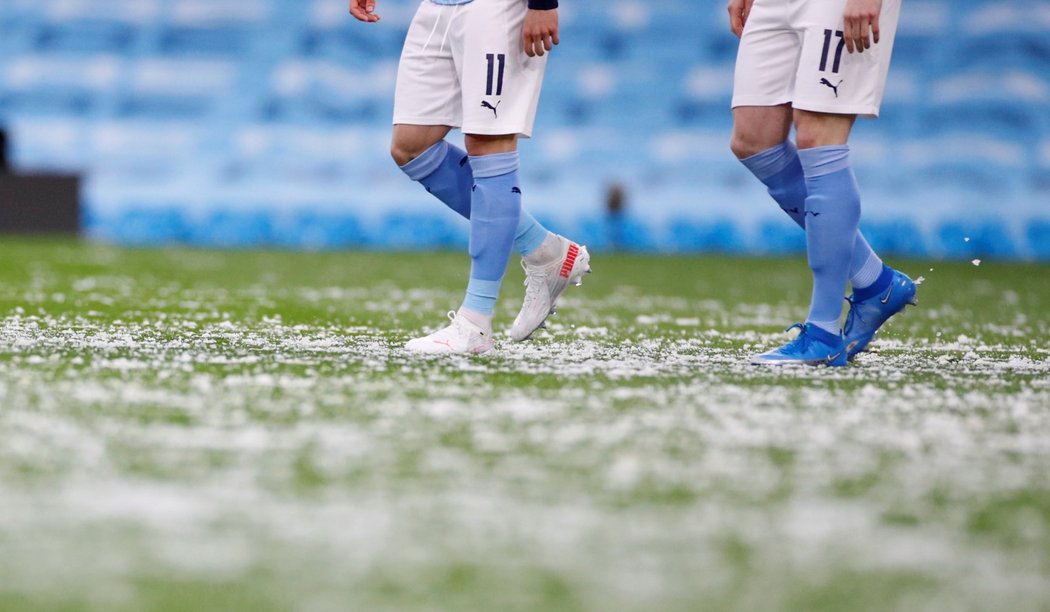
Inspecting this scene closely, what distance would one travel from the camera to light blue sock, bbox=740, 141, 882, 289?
11.3 ft

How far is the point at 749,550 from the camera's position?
1.38 m

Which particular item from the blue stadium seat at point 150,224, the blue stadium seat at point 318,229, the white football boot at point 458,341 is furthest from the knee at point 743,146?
the blue stadium seat at point 150,224

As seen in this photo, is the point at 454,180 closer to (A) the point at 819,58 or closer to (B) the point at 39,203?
(A) the point at 819,58

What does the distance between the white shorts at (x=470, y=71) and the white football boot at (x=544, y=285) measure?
37cm

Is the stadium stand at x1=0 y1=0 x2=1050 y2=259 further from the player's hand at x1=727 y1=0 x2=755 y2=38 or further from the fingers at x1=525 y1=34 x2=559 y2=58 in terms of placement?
the fingers at x1=525 y1=34 x2=559 y2=58

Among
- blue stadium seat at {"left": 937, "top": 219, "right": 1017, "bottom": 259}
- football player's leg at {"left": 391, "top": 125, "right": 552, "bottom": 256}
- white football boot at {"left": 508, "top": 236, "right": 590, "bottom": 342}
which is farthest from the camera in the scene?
blue stadium seat at {"left": 937, "top": 219, "right": 1017, "bottom": 259}

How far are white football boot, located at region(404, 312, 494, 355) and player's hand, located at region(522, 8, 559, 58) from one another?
2.16 feet

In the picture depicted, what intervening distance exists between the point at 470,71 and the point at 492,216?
346 mm

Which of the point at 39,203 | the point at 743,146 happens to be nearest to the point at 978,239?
the point at 39,203

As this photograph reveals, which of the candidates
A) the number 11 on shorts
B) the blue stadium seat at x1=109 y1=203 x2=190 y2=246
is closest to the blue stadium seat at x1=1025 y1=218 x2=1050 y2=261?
the blue stadium seat at x1=109 y1=203 x2=190 y2=246

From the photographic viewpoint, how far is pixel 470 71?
3373 mm

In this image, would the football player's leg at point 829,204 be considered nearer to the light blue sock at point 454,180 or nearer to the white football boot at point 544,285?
the white football boot at point 544,285

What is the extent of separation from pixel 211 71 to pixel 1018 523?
648 inches

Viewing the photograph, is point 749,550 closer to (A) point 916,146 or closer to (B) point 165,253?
(B) point 165,253
